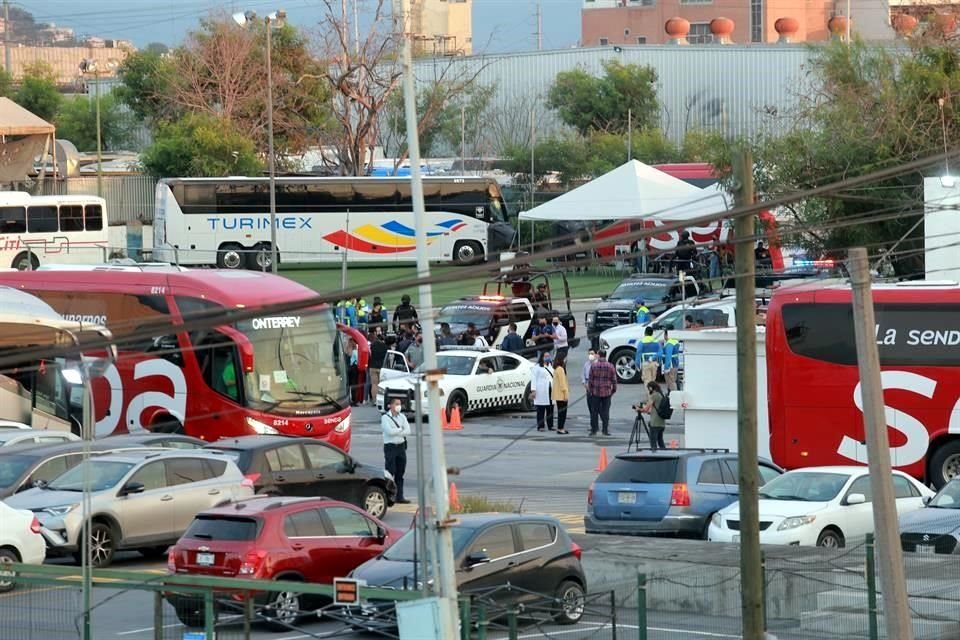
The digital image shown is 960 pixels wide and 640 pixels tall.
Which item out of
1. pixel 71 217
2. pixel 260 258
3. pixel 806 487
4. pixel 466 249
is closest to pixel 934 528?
pixel 806 487

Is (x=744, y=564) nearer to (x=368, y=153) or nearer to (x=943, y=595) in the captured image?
(x=943, y=595)

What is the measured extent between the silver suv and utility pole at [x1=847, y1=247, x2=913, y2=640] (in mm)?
9558

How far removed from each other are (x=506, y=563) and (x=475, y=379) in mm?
20288

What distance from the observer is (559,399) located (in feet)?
117

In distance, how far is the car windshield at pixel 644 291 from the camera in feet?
155

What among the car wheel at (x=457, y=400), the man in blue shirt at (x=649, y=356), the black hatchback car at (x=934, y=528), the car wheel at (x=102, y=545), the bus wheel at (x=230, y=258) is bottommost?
the car wheel at (x=457, y=400)

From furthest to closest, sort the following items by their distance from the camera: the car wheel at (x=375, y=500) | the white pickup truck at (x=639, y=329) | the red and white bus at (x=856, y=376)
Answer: the white pickup truck at (x=639, y=329) < the red and white bus at (x=856, y=376) < the car wheel at (x=375, y=500)

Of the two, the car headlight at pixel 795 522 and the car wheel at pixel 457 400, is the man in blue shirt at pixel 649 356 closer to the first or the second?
the car wheel at pixel 457 400

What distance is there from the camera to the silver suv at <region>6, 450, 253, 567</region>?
20719 mm

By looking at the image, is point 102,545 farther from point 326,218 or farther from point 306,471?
point 326,218

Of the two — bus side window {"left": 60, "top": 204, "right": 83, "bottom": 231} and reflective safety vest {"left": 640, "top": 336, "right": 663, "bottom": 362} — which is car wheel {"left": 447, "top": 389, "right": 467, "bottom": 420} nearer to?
reflective safety vest {"left": 640, "top": 336, "right": 663, "bottom": 362}

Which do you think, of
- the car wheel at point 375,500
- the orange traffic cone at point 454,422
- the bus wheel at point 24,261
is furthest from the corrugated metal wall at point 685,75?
the car wheel at point 375,500

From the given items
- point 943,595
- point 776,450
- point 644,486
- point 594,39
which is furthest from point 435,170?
point 943,595

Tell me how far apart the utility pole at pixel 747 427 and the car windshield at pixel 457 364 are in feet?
70.0
